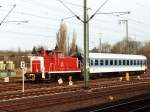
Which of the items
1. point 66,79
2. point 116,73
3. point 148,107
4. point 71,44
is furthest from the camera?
point 71,44

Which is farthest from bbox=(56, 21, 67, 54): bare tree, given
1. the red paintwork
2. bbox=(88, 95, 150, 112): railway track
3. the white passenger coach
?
bbox=(88, 95, 150, 112): railway track

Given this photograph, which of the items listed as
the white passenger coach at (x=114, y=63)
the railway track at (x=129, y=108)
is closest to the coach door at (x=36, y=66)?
the white passenger coach at (x=114, y=63)

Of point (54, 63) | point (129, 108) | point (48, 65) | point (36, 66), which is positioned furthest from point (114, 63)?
point (129, 108)

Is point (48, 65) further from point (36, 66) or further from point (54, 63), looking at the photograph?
point (36, 66)

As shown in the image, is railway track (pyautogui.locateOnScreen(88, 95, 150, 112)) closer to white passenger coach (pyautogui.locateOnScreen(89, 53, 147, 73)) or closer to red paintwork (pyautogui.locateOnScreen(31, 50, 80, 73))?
red paintwork (pyautogui.locateOnScreen(31, 50, 80, 73))

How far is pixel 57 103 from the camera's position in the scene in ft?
65.9

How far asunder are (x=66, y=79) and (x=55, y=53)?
3895 mm

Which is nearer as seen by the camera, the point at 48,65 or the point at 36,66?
the point at 48,65

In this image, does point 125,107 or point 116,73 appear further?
point 116,73

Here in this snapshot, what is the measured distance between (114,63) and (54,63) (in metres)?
12.6

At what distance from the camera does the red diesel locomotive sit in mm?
36125

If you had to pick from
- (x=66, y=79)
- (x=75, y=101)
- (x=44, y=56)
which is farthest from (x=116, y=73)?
(x=75, y=101)

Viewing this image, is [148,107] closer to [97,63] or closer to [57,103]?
[57,103]

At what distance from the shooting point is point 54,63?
3703cm
